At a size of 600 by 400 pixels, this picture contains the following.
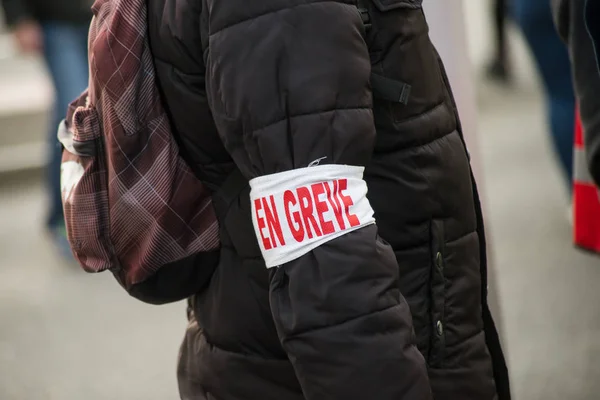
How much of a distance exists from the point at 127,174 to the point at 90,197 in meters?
0.08

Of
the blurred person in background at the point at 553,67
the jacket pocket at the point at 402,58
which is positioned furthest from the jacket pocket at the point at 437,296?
the blurred person in background at the point at 553,67

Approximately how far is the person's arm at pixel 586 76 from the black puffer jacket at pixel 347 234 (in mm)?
322

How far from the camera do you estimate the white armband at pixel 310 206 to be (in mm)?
822

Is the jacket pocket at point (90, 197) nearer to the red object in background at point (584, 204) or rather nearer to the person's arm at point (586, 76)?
the person's arm at point (586, 76)

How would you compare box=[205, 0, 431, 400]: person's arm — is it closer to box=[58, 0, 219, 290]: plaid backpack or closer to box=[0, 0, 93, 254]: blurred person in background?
box=[58, 0, 219, 290]: plaid backpack

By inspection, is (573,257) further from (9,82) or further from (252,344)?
(9,82)

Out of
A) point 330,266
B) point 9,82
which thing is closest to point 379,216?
point 330,266

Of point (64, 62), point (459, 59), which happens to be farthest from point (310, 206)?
point (64, 62)

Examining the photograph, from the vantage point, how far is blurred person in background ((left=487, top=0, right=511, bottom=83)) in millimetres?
5137

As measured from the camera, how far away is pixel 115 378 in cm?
240

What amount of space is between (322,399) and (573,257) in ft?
6.88

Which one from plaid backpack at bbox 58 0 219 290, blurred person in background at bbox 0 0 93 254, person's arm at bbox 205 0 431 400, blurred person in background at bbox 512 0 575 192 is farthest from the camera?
blurred person in background at bbox 0 0 93 254

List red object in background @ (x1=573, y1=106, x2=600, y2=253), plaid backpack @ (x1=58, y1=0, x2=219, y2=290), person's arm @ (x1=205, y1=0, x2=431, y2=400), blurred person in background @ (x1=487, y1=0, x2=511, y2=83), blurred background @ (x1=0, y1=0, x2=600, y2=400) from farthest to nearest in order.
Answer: blurred person in background @ (x1=487, y1=0, x2=511, y2=83) < blurred background @ (x1=0, y1=0, x2=600, y2=400) < red object in background @ (x1=573, y1=106, x2=600, y2=253) < plaid backpack @ (x1=58, y1=0, x2=219, y2=290) < person's arm @ (x1=205, y1=0, x2=431, y2=400)

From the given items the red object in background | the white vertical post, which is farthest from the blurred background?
the red object in background
